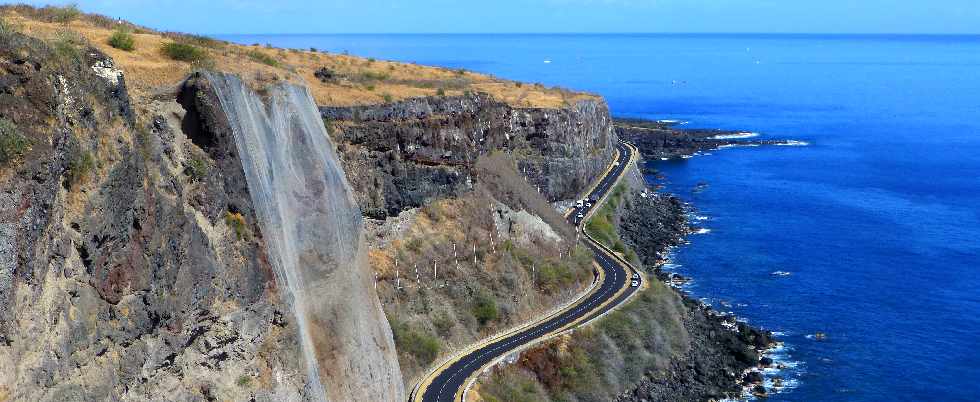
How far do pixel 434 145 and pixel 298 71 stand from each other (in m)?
10.1

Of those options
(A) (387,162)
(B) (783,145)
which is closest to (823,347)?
(A) (387,162)

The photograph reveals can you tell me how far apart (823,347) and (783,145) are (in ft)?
341

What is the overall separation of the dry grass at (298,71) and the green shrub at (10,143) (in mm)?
9390

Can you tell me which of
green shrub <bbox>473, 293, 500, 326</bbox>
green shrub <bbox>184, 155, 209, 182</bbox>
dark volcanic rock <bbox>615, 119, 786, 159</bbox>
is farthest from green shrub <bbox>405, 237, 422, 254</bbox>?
dark volcanic rock <bbox>615, 119, 786, 159</bbox>

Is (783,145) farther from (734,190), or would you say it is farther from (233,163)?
(233,163)

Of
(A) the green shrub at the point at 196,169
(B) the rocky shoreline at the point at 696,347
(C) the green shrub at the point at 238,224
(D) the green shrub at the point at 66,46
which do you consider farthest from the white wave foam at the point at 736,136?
(D) the green shrub at the point at 66,46

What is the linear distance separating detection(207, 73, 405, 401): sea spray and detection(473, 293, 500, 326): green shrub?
37.6ft

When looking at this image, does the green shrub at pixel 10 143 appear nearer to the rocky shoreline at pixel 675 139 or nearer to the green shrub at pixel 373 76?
the green shrub at pixel 373 76

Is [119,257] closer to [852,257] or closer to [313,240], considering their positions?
[313,240]

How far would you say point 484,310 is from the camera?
56656 millimetres

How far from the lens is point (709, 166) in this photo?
14400 cm

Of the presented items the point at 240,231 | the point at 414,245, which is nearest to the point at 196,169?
the point at 240,231

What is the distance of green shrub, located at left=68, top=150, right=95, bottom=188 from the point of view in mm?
26594

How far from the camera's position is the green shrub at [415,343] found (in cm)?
4978
